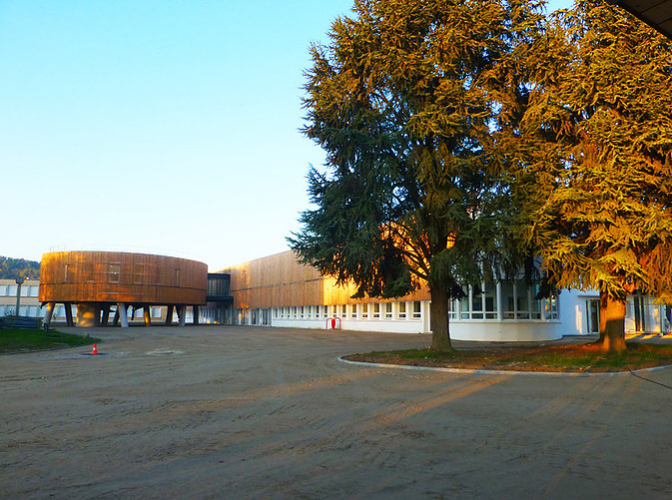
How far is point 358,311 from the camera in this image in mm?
48000

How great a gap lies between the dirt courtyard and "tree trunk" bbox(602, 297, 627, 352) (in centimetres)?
669

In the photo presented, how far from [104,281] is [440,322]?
43131 millimetres

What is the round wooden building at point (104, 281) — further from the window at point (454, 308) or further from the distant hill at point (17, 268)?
the distant hill at point (17, 268)

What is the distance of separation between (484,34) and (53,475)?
17642 millimetres

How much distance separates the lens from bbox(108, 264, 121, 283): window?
52969 mm

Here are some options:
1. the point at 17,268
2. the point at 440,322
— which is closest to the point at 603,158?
the point at 440,322

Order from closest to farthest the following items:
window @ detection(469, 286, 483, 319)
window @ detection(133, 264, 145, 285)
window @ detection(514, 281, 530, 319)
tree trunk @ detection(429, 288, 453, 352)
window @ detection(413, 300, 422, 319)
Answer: tree trunk @ detection(429, 288, 453, 352)
window @ detection(514, 281, 530, 319)
window @ detection(469, 286, 483, 319)
window @ detection(413, 300, 422, 319)
window @ detection(133, 264, 145, 285)

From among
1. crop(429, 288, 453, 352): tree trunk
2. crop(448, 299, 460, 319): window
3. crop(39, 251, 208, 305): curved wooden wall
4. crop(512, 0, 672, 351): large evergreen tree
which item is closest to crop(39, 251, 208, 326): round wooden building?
crop(39, 251, 208, 305): curved wooden wall

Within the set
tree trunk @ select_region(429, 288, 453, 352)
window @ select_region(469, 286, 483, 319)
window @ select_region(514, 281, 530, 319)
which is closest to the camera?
tree trunk @ select_region(429, 288, 453, 352)

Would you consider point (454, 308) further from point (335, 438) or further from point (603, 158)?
point (335, 438)

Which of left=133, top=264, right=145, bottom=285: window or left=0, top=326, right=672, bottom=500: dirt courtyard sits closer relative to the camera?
left=0, top=326, right=672, bottom=500: dirt courtyard

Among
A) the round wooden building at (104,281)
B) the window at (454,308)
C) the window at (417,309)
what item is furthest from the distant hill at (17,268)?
the window at (454,308)

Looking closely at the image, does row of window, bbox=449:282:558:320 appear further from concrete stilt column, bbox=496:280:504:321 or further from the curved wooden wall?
the curved wooden wall

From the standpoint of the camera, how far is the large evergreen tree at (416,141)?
16844 mm
